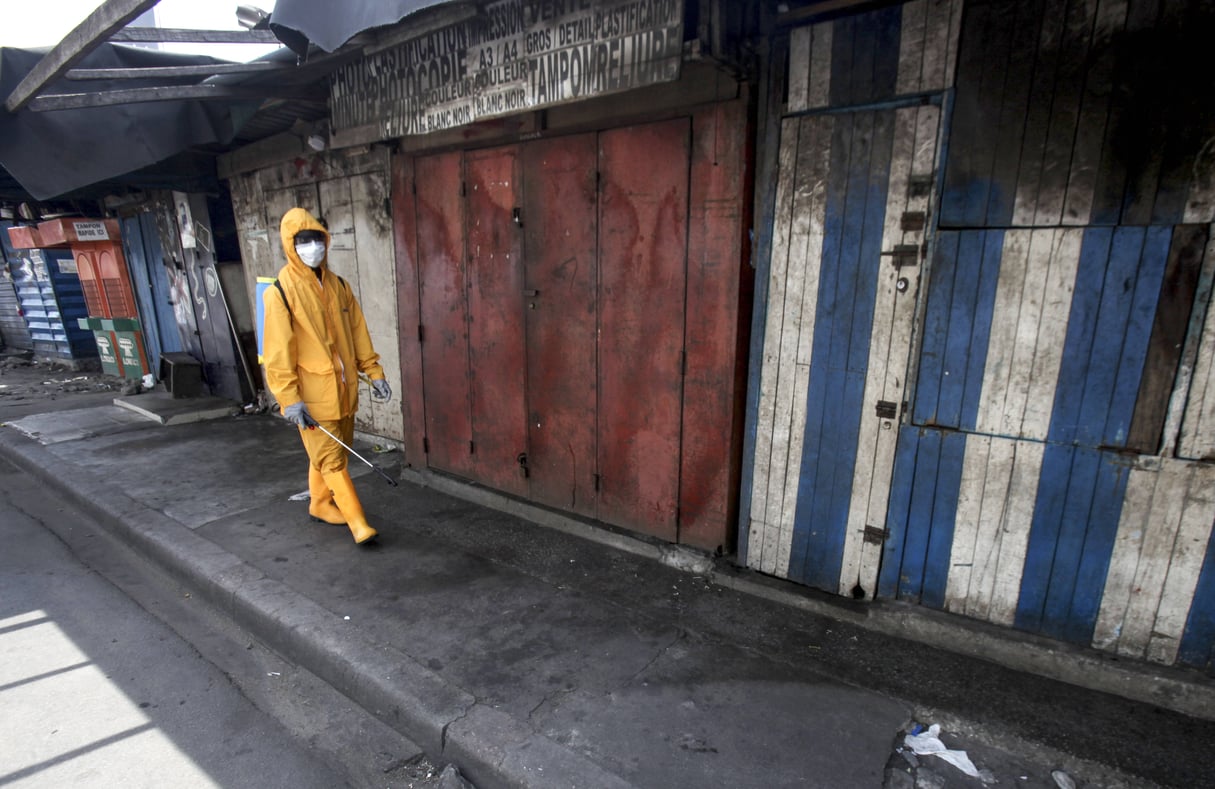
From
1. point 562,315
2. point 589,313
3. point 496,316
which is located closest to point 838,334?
point 589,313

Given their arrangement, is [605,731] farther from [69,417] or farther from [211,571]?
[69,417]

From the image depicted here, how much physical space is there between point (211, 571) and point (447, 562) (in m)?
1.42

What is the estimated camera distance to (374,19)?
263cm

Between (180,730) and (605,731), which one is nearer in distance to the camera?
(605,731)

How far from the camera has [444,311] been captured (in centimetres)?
465

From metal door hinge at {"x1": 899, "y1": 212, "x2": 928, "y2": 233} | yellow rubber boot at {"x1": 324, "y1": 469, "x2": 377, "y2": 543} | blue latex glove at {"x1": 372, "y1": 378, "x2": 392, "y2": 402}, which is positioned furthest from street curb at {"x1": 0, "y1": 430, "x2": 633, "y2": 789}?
metal door hinge at {"x1": 899, "y1": 212, "x2": 928, "y2": 233}

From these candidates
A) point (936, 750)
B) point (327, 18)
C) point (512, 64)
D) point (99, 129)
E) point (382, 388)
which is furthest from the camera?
point (99, 129)

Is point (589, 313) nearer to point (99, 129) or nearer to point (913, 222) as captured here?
point (913, 222)

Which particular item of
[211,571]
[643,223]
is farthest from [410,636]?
[643,223]

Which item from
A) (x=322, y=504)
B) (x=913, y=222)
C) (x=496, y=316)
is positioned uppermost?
(x=913, y=222)

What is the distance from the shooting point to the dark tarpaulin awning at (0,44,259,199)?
13.6 feet

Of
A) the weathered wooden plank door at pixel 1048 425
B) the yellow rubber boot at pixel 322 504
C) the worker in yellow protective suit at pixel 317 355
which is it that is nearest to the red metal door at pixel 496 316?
the worker in yellow protective suit at pixel 317 355

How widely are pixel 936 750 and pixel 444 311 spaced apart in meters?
3.99

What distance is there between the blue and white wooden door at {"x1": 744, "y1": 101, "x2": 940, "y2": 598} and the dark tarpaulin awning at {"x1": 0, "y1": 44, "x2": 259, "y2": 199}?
14.1ft
